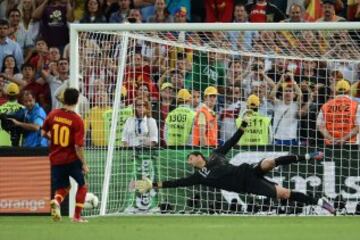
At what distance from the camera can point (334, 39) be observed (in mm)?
19859

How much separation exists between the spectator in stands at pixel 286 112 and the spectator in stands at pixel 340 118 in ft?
1.38

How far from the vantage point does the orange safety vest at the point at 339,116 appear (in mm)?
19281

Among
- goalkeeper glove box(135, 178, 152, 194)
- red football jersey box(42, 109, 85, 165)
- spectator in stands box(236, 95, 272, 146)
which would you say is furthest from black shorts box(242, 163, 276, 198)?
red football jersey box(42, 109, 85, 165)

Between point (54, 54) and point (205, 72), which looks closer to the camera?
point (205, 72)

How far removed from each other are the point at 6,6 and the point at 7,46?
5.39 ft

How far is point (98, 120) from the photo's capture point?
1936cm

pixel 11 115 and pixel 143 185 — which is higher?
pixel 11 115

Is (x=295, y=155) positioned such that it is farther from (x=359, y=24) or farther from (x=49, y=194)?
(x=49, y=194)

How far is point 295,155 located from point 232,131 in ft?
4.99

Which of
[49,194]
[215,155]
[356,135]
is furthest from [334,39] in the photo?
[49,194]

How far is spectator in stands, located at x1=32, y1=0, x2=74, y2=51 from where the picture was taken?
24.0m

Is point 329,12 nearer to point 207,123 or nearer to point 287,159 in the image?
point 207,123

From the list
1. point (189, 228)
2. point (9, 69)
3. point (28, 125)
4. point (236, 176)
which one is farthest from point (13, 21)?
point (189, 228)

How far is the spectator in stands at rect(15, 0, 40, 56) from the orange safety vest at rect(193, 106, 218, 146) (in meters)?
5.80
